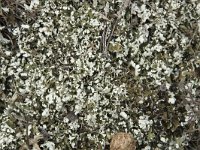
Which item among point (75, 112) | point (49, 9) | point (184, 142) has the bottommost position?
point (184, 142)

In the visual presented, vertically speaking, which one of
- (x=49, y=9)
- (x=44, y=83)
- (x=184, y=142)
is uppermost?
(x=49, y=9)

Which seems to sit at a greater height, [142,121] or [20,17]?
[20,17]

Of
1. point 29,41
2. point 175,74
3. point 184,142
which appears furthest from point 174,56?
point 29,41

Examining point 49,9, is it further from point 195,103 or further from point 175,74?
point 195,103

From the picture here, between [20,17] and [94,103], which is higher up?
[20,17]

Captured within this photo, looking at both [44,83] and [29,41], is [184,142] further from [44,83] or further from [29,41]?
[29,41]

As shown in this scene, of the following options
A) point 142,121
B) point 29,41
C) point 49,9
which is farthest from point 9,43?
point 142,121
